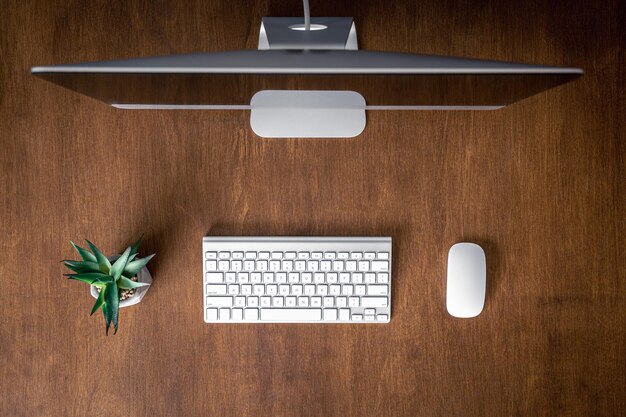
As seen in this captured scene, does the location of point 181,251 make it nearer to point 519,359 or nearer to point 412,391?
point 412,391

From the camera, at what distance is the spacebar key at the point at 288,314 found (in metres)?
0.88

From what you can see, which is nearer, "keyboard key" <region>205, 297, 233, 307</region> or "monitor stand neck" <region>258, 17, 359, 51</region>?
"monitor stand neck" <region>258, 17, 359, 51</region>

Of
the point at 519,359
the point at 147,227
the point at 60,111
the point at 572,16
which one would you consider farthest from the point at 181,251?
the point at 572,16

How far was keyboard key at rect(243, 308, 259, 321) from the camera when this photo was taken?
2.89 feet

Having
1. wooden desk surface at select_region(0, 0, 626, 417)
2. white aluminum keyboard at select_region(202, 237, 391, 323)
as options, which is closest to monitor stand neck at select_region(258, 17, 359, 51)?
wooden desk surface at select_region(0, 0, 626, 417)

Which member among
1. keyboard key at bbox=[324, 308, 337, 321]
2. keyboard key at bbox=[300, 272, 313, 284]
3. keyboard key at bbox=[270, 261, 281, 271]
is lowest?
keyboard key at bbox=[324, 308, 337, 321]

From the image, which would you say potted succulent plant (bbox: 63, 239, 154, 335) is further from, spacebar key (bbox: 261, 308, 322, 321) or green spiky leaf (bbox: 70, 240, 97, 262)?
spacebar key (bbox: 261, 308, 322, 321)

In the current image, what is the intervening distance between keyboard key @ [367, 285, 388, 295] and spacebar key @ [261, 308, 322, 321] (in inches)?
3.7

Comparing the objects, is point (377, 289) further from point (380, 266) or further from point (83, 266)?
point (83, 266)

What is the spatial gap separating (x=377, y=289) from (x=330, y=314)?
0.31 ft

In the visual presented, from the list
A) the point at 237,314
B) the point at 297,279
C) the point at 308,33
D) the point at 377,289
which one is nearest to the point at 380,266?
the point at 377,289

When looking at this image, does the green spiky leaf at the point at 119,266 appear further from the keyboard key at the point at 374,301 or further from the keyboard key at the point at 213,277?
the keyboard key at the point at 374,301

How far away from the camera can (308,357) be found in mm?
905

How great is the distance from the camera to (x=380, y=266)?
34.5 inches
